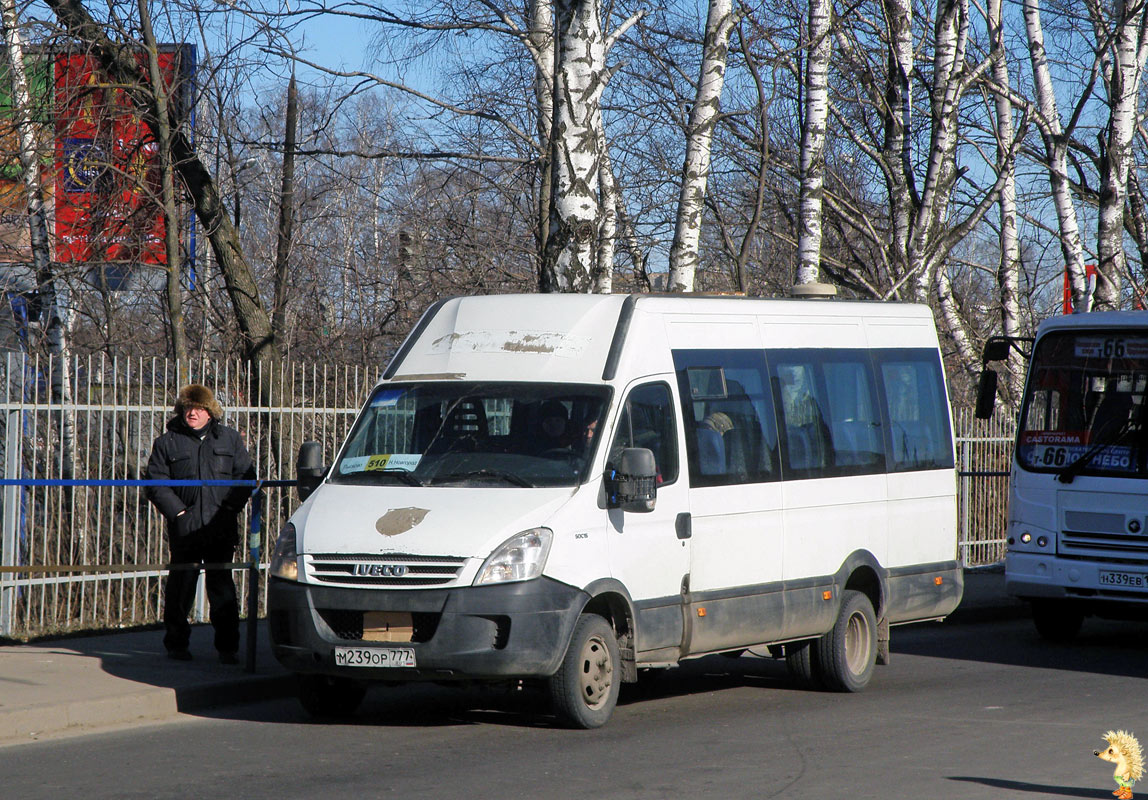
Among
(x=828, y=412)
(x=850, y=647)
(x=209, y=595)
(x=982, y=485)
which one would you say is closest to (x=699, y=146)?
(x=828, y=412)

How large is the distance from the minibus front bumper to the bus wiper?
614cm

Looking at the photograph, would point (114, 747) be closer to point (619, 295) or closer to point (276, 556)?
point (276, 556)

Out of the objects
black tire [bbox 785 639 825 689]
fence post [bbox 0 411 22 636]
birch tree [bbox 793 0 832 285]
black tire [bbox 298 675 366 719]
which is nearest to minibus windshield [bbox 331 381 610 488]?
black tire [bbox 298 675 366 719]

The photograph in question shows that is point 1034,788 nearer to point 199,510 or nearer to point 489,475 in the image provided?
point 489,475

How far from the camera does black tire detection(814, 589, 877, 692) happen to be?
10.1 m

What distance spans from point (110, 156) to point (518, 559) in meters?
8.44

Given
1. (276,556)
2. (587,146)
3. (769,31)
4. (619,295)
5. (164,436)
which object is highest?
(769,31)

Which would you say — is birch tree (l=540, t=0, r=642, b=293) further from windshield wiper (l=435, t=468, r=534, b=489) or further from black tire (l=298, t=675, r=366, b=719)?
black tire (l=298, t=675, r=366, b=719)

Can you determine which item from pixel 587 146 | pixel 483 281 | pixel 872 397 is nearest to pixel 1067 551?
pixel 872 397

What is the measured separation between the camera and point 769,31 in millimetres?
15445

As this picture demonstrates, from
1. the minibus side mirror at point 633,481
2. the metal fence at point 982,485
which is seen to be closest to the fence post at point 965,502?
the metal fence at point 982,485

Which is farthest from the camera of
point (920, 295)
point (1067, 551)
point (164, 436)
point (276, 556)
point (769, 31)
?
point (920, 295)

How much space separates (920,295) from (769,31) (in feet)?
13.5

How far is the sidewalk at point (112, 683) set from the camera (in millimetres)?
8359
